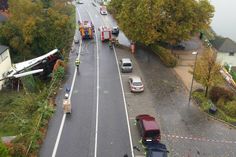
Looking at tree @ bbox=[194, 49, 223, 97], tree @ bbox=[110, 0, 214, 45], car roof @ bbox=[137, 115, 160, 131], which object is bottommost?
car roof @ bbox=[137, 115, 160, 131]

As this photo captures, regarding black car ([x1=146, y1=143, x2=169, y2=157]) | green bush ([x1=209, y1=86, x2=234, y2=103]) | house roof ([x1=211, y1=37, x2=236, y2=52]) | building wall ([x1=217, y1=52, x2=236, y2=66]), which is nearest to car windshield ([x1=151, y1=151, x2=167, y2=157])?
black car ([x1=146, y1=143, x2=169, y2=157])

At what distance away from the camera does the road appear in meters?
28.0

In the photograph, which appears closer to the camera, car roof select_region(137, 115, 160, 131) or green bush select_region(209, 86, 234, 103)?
car roof select_region(137, 115, 160, 131)

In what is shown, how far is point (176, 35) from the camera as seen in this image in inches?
1839

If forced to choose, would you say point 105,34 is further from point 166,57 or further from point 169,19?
point 166,57

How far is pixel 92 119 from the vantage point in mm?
32562

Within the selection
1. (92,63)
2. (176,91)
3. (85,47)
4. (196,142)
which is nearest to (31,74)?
(92,63)

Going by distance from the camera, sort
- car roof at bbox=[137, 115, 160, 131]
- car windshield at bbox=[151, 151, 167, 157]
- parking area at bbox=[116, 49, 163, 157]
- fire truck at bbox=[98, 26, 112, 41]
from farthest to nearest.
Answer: fire truck at bbox=[98, 26, 112, 41], parking area at bbox=[116, 49, 163, 157], car roof at bbox=[137, 115, 160, 131], car windshield at bbox=[151, 151, 167, 157]

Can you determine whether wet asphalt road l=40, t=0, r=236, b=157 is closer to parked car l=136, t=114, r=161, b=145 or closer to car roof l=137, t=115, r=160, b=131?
parked car l=136, t=114, r=161, b=145

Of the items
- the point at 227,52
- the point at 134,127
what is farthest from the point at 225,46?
the point at 134,127

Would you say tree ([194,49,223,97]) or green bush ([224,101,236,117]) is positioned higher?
tree ([194,49,223,97])

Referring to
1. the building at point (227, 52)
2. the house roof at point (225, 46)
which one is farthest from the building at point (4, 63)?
the house roof at point (225, 46)

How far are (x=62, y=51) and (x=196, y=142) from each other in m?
28.9

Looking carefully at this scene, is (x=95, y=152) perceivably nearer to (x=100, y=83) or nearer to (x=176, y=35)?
(x=100, y=83)
